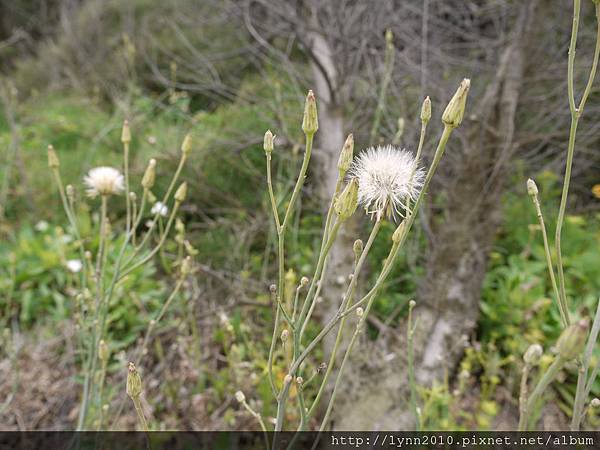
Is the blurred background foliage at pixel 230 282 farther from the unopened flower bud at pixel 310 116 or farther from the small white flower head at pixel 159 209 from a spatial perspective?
the unopened flower bud at pixel 310 116

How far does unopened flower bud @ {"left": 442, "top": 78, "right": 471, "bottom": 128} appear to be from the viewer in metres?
0.61

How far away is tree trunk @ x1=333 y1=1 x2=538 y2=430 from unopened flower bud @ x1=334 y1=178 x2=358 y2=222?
141cm

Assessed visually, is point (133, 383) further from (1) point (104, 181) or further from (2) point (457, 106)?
(1) point (104, 181)

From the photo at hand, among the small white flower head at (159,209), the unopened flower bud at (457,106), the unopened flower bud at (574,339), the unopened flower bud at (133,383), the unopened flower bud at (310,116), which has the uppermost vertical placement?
the unopened flower bud at (457,106)

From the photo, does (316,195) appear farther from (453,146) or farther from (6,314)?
(6,314)

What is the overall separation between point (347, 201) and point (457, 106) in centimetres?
19

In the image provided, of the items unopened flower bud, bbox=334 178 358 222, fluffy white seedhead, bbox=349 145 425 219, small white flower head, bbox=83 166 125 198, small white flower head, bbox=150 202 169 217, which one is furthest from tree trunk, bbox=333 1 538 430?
unopened flower bud, bbox=334 178 358 222

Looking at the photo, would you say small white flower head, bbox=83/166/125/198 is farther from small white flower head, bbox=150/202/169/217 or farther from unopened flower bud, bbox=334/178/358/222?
unopened flower bud, bbox=334/178/358/222

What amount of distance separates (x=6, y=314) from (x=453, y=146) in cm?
239

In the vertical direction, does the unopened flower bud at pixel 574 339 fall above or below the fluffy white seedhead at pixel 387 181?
below

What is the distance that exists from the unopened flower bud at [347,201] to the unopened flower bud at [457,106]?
14cm

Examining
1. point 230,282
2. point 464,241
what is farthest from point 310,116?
point 230,282

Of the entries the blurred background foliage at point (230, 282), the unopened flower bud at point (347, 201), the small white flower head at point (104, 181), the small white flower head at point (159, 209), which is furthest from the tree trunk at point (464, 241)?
the unopened flower bud at point (347, 201)

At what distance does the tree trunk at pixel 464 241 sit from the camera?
6.57ft
